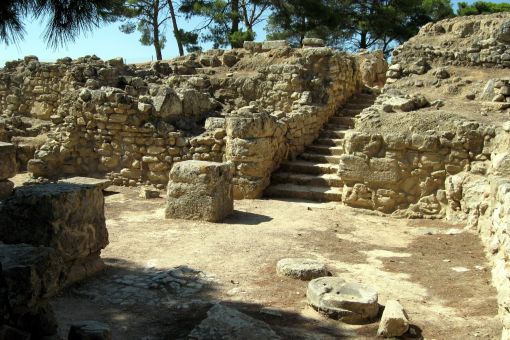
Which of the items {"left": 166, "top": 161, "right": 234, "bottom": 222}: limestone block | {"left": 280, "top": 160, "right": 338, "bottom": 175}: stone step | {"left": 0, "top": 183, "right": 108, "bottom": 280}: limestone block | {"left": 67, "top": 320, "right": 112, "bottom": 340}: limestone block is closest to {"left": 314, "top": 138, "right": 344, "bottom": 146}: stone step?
{"left": 280, "top": 160, "right": 338, "bottom": 175}: stone step

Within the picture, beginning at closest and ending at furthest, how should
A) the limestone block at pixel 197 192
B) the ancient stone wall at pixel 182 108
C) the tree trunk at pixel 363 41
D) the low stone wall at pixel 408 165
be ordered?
the limestone block at pixel 197 192, the low stone wall at pixel 408 165, the ancient stone wall at pixel 182 108, the tree trunk at pixel 363 41

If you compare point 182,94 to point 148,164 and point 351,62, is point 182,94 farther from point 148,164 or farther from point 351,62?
point 351,62

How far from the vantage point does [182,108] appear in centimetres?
1034

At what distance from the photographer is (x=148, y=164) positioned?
9.95 meters

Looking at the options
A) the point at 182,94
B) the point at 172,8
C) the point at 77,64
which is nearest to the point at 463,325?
the point at 182,94

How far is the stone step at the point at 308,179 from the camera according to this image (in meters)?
9.23

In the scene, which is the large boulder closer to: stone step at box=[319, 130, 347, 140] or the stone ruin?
the stone ruin

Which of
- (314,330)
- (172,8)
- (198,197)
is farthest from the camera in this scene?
(172,8)

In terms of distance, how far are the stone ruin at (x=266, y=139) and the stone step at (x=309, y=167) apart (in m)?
0.02

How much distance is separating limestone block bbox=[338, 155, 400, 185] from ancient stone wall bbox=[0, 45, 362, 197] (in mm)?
1586

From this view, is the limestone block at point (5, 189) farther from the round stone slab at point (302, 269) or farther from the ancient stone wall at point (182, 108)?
the ancient stone wall at point (182, 108)

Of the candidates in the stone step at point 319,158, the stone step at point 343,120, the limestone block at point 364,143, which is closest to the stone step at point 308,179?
the stone step at point 319,158

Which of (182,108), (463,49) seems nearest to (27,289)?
(182,108)

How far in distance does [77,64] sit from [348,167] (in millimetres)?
8375
